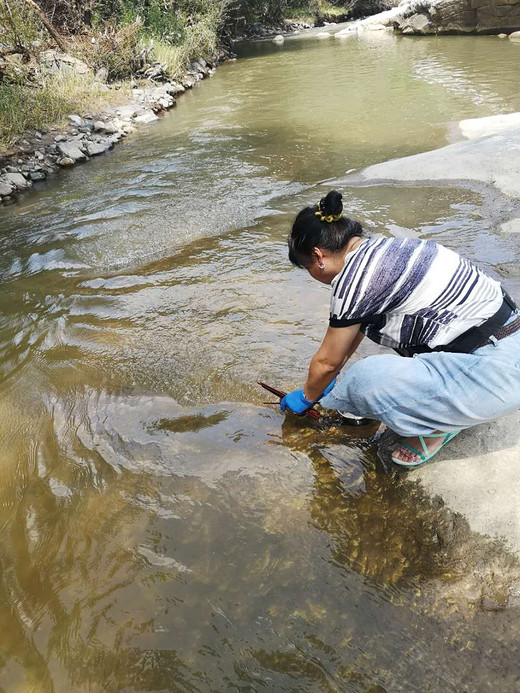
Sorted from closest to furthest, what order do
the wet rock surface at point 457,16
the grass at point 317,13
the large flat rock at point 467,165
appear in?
the large flat rock at point 467,165, the wet rock surface at point 457,16, the grass at point 317,13

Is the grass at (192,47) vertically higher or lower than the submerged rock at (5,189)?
higher

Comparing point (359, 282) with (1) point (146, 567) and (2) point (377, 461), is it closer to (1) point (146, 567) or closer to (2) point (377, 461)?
(2) point (377, 461)

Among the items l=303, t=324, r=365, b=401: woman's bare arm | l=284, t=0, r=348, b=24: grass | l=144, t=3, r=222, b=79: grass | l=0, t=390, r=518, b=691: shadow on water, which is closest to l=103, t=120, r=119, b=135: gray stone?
l=144, t=3, r=222, b=79: grass

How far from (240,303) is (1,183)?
5062 mm

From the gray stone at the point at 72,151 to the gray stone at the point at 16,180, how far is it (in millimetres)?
1082

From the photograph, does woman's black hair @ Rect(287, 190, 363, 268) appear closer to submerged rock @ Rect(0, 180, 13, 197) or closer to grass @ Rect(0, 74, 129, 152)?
submerged rock @ Rect(0, 180, 13, 197)

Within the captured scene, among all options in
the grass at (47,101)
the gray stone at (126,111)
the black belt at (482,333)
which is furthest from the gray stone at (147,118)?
the black belt at (482,333)

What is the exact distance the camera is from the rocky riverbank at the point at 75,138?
7.25 meters

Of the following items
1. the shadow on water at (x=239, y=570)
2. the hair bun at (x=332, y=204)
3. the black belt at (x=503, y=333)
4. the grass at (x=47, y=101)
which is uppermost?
the grass at (x=47, y=101)

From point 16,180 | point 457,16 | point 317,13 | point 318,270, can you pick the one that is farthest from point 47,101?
point 317,13

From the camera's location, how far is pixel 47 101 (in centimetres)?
905

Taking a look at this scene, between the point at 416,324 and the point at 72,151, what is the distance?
777 centimetres

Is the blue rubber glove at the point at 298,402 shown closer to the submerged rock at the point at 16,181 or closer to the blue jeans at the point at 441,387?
the blue jeans at the point at 441,387

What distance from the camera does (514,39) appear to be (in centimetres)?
1534
